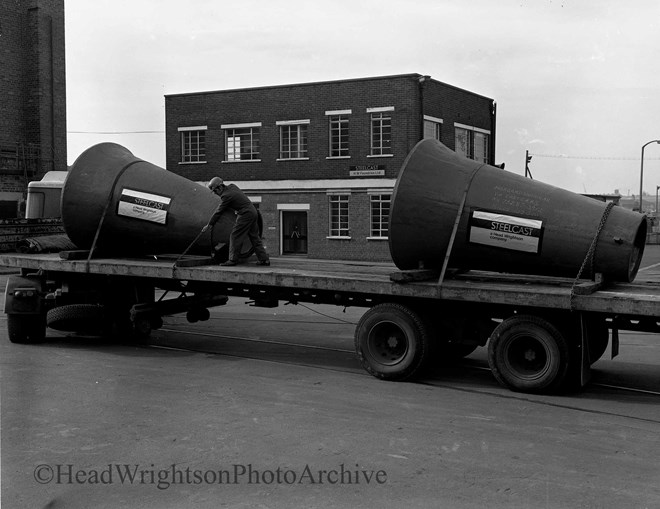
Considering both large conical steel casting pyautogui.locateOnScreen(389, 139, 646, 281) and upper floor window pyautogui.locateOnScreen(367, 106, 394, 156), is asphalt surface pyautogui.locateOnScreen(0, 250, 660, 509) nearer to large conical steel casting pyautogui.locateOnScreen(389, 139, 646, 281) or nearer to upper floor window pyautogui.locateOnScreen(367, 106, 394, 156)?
large conical steel casting pyautogui.locateOnScreen(389, 139, 646, 281)

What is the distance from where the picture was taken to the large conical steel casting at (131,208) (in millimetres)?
12461

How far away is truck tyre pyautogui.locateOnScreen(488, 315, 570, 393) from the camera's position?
871 centimetres

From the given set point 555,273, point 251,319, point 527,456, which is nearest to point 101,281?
point 251,319

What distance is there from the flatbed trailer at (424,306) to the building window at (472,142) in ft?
87.7

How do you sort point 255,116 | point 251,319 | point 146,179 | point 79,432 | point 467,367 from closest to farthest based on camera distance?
point 79,432, point 467,367, point 146,179, point 251,319, point 255,116

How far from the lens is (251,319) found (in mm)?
15828

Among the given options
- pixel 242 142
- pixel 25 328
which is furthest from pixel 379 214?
pixel 25 328

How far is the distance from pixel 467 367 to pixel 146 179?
5763 millimetres

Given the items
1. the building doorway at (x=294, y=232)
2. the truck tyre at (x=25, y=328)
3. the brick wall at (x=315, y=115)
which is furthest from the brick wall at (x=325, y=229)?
the truck tyre at (x=25, y=328)

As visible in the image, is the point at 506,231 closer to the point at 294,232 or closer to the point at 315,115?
the point at 315,115

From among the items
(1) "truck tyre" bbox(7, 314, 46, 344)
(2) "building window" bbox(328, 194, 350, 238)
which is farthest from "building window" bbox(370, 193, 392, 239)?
(1) "truck tyre" bbox(7, 314, 46, 344)

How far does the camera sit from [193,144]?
3912 centimetres

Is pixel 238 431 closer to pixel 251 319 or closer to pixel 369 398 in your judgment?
pixel 369 398

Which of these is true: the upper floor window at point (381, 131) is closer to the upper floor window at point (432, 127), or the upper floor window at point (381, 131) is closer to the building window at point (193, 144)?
the upper floor window at point (432, 127)
